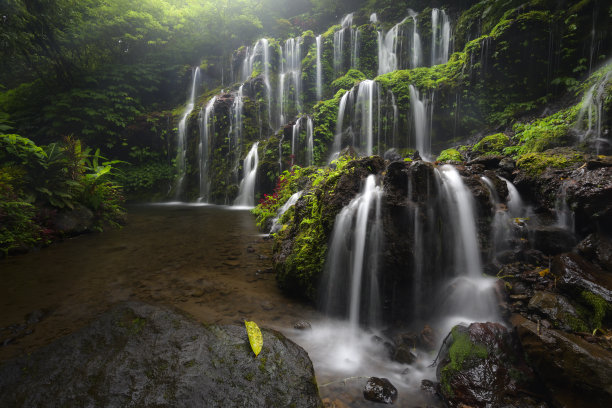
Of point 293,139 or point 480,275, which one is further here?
point 293,139

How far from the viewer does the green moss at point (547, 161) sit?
4.55 metres

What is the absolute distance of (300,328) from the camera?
119 inches

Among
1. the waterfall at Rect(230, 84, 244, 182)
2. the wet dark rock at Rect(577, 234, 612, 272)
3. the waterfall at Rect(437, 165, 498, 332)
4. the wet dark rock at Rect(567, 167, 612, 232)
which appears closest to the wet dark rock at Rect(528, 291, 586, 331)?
the waterfall at Rect(437, 165, 498, 332)

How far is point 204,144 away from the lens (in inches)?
632

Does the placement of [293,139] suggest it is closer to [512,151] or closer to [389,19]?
[512,151]

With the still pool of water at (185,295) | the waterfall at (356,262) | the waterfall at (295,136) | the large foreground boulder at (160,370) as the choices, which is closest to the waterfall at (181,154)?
the waterfall at (295,136)

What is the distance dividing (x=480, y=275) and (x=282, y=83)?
17.2 m

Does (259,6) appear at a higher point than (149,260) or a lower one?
higher

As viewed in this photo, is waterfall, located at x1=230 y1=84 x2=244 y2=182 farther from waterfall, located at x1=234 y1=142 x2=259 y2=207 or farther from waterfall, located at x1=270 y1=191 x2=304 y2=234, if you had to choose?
waterfall, located at x1=270 y1=191 x2=304 y2=234

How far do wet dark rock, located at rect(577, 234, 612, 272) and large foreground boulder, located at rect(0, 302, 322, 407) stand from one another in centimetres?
371

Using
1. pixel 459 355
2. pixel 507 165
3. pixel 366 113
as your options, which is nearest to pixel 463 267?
pixel 459 355

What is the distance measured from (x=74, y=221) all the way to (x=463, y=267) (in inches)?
341

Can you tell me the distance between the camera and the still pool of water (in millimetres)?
2367

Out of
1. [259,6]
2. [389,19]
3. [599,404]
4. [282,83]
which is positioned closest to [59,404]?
[599,404]
